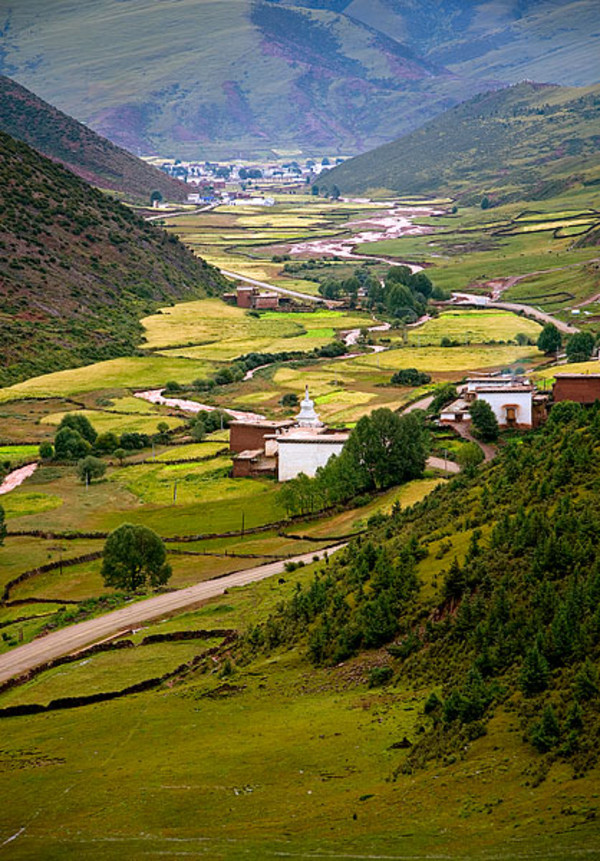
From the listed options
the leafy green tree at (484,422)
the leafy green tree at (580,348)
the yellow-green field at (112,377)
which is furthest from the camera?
the yellow-green field at (112,377)

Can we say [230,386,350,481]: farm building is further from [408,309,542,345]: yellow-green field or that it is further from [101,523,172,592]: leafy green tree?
[408,309,542,345]: yellow-green field

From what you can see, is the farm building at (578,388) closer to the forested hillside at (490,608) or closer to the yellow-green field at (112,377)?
the forested hillside at (490,608)

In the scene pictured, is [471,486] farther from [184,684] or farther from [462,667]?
[462,667]

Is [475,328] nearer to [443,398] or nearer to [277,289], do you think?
[443,398]

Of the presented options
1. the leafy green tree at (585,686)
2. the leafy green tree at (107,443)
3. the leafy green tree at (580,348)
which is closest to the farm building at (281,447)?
the leafy green tree at (107,443)

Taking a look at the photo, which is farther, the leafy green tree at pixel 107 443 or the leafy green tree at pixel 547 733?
the leafy green tree at pixel 107 443

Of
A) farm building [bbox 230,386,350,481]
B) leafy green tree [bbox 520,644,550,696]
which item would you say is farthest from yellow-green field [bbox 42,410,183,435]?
leafy green tree [bbox 520,644,550,696]
